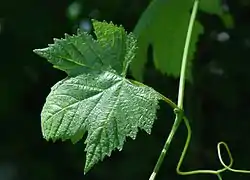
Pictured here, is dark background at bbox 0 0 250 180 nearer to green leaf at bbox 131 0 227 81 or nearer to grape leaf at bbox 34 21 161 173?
green leaf at bbox 131 0 227 81

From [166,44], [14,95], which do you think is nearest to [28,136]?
[14,95]

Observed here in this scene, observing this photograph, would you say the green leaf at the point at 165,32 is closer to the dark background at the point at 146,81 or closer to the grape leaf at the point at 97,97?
the grape leaf at the point at 97,97

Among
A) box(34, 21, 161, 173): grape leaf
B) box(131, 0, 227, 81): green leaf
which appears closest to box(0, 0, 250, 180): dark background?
box(131, 0, 227, 81): green leaf

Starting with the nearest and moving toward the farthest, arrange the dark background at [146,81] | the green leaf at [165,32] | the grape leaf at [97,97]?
the grape leaf at [97,97] < the green leaf at [165,32] < the dark background at [146,81]

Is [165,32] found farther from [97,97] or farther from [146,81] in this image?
[146,81]

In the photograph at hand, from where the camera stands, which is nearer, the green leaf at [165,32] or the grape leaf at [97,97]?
the grape leaf at [97,97]

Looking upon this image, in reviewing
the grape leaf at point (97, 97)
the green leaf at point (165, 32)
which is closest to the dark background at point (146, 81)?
the green leaf at point (165, 32)

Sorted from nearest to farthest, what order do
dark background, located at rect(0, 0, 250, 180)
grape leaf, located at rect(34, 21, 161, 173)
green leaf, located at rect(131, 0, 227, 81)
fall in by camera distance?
grape leaf, located at rect(34, 21, 161, 173), green leaf, located at rect(131, 0, 227, 81), dark background, located at rect(0, 0, 250, 180)
